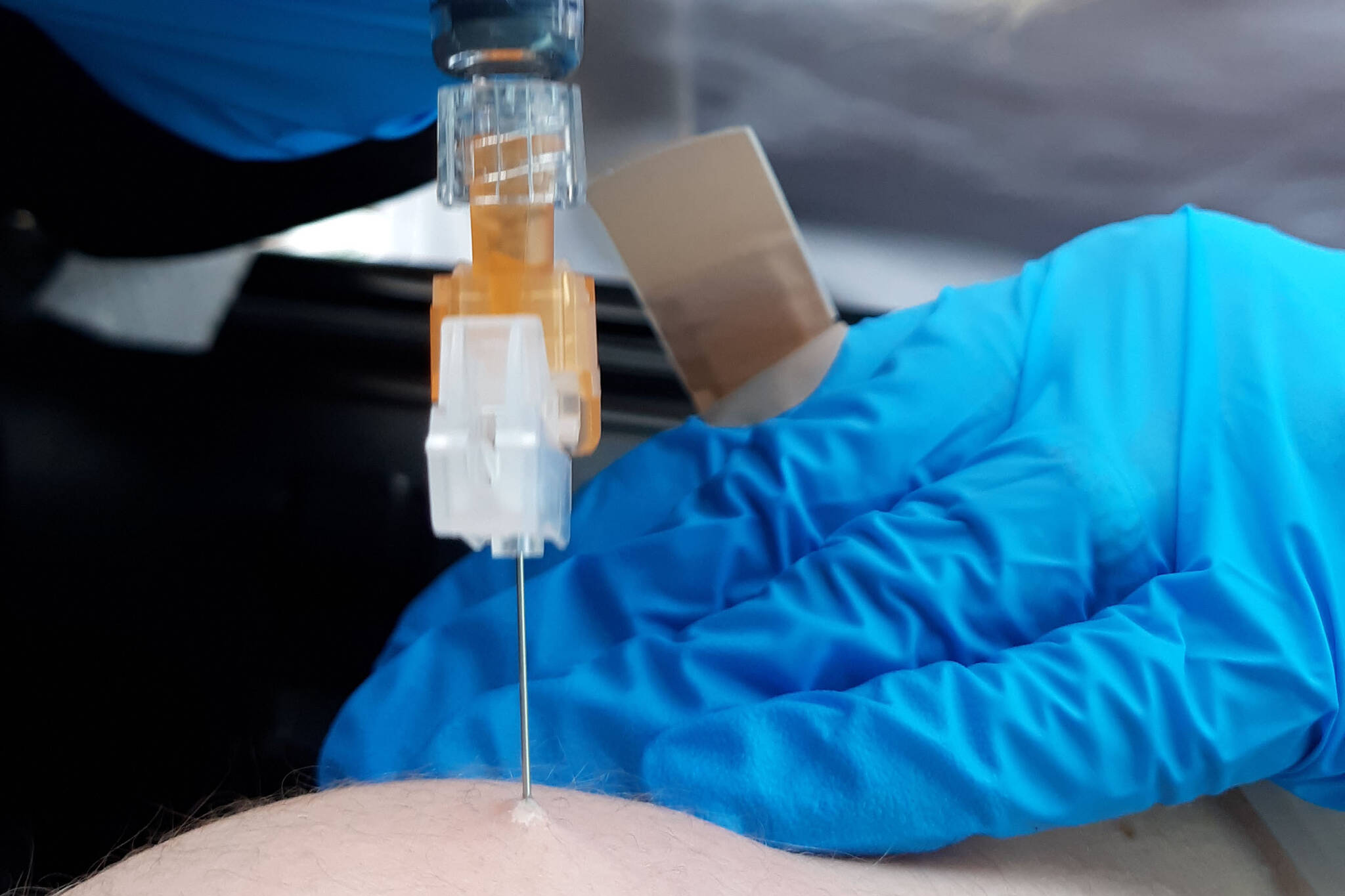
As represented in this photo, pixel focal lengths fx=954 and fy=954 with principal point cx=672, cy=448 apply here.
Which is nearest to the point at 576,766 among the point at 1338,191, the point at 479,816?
the point at 479,816

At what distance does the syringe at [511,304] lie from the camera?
15.6 inches

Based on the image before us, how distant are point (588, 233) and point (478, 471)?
55.1 inches

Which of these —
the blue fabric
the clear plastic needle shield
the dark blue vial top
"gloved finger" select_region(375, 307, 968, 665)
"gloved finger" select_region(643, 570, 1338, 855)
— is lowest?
"gloved finger" select_region(643, 570, 1338, 855)

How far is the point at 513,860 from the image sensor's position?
1.47 ft

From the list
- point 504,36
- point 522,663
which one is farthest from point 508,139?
point 522,663

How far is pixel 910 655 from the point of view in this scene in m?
0.76

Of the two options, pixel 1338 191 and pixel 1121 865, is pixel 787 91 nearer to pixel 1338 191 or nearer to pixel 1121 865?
pixel 1338 191

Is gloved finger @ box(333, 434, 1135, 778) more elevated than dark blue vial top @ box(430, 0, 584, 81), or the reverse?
dark blue vial top @ box(430, 0, 584, 81)

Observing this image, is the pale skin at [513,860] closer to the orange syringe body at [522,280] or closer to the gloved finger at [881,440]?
the orange syringe body at [522,280]

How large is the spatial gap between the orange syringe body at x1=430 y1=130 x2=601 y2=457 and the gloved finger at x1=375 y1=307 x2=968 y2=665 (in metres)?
0.49

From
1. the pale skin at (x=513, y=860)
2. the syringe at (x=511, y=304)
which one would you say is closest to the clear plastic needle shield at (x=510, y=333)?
the syringe at (x=511, y=304)

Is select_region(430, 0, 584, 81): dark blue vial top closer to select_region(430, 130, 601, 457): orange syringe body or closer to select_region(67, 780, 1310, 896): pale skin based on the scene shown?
select_region(430, 130, 601, 457): orange syringe body

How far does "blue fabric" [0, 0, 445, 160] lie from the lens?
1041 mm

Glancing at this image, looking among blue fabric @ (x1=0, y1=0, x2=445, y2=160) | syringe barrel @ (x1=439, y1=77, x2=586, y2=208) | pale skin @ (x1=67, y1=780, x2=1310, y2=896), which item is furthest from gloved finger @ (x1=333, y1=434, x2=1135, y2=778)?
blue fabric @ (x1=0, y1=0, x2=445, y2=160)
